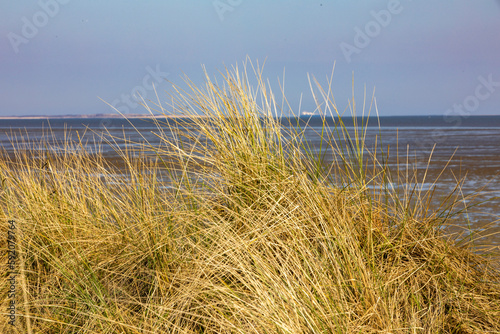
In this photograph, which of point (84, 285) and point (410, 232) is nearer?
point (84, 285)

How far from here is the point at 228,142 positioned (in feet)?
9.29

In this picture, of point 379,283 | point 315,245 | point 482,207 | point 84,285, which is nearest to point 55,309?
point 84,285

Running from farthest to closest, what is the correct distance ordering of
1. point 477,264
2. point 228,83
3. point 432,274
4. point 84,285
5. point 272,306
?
point 228,83 → point 477,264 → point 432,274 → point 84,285 → point 272,306

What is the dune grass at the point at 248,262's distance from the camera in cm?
200

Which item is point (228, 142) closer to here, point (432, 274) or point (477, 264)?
point (432, 274)

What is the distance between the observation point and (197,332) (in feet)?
6.93

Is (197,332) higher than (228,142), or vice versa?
(228,142)

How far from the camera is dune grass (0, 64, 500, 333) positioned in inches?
78.6

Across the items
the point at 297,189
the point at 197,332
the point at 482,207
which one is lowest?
the point at 482,207

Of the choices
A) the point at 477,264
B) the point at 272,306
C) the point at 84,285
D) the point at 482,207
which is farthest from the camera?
the point at 482,207

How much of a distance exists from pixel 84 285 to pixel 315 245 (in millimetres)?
1195

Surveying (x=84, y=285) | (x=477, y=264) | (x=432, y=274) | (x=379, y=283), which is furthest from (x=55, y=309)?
(x=477, y=264)

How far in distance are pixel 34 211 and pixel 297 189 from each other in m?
1.65

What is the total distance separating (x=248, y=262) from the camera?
2123 millimetres
